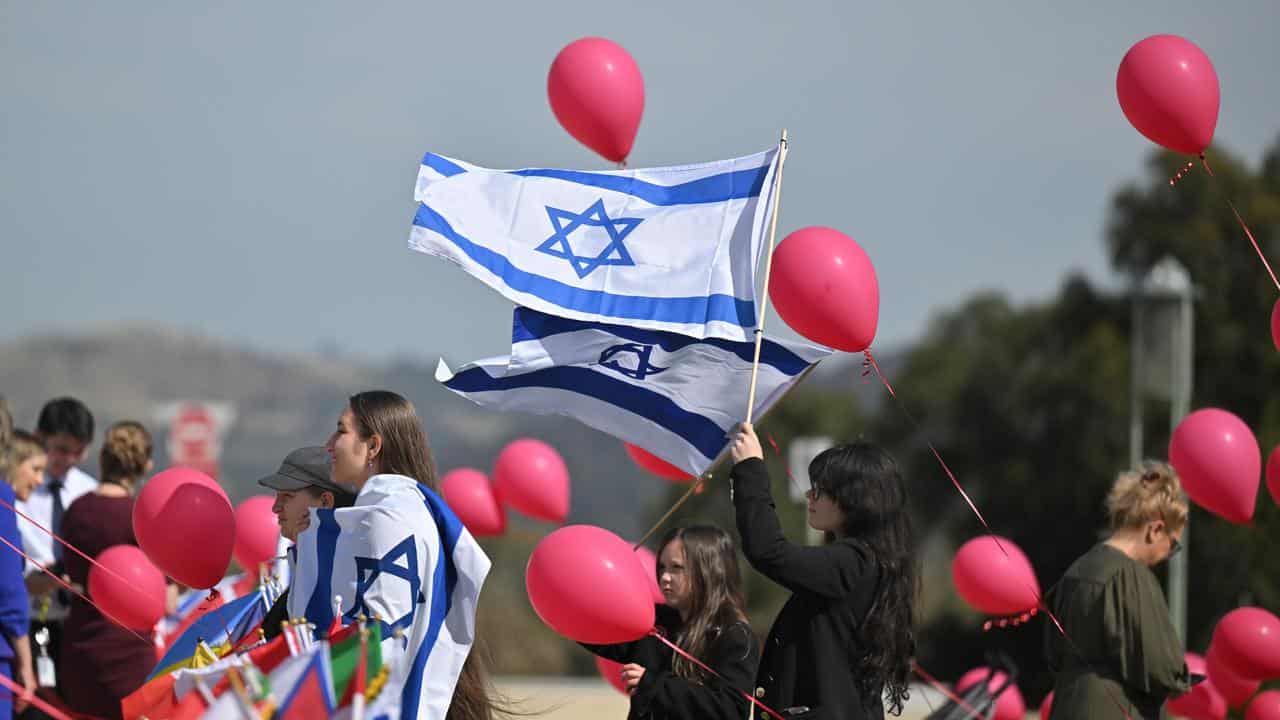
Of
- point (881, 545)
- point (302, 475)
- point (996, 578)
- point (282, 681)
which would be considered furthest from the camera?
point (996, 578)

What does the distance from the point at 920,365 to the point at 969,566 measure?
135ft

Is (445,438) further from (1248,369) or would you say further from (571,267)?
(571,267)

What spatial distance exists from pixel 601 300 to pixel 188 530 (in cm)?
162

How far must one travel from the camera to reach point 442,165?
6.44 m

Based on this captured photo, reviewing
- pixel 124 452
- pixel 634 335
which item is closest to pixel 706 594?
pixel 634 335

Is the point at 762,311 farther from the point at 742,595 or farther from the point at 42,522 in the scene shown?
the point at 42,522

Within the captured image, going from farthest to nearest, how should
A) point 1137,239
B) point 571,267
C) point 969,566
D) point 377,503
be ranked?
point 1137,239
point 969,566
point 571,267
point 377,503

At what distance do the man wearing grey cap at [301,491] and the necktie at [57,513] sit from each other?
7.69 feet

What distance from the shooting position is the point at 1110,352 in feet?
126

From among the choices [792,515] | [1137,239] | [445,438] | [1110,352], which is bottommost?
[445,438]

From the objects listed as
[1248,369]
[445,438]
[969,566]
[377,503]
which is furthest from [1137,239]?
[445,438]

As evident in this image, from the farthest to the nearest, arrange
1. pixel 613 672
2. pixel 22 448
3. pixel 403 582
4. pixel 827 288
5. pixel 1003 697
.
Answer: pixel 1003 697 → pixel 22 448 → pixel 613 672 → pixel 827 288 → pixel 403 582

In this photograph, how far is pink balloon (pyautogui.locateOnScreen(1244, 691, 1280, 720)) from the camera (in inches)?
272

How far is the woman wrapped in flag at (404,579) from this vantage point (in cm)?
486
